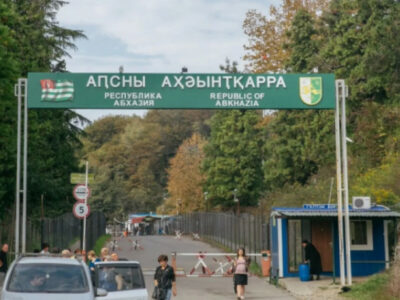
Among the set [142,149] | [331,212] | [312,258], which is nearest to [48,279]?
[312,258]

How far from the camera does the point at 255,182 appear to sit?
72.3m

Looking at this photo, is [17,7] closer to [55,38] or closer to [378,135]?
[55,38]

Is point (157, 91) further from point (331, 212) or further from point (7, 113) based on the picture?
point (7, 113)

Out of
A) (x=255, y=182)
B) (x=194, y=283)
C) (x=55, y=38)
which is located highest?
(x=55, y=38)

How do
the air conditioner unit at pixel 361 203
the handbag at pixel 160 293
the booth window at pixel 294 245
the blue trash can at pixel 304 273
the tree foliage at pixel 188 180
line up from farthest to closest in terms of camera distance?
the tree foliage at pixel 188 180, the booth window at pixel 294 245, the air conditioner unit at pixel 361 203, the blue trash can at pixel 304 273, the handbag at pixel 160 293

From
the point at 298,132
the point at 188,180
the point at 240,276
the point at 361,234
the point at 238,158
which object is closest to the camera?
the point at 240,276

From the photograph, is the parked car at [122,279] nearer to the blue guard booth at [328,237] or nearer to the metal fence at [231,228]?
the blue guard booth at [328,237]

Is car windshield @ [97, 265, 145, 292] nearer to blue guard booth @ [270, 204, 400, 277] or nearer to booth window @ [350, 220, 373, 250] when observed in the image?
blue guard booth @ [270, 204, 400, 277]

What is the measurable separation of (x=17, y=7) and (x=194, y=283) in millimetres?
20311

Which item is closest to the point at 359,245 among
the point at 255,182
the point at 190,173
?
the point at 255,182

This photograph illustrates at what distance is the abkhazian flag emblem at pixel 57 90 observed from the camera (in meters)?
24.4

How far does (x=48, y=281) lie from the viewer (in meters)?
14.3

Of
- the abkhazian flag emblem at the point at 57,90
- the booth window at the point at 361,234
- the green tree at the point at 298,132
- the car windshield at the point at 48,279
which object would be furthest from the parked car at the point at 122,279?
the green tree at the point at 298,132

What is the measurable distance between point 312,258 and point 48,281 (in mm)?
14611
